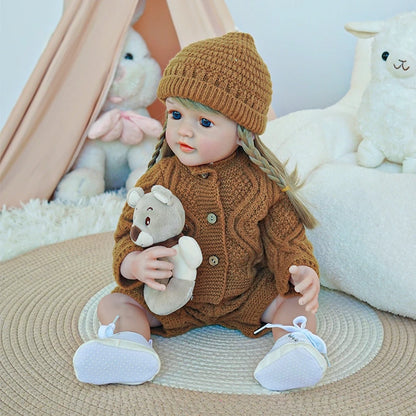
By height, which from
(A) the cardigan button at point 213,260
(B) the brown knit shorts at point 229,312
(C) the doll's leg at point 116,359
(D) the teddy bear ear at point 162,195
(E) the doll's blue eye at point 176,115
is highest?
(E) the doll's blue eye at point 176,115

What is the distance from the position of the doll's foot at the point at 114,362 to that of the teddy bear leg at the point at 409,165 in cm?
74

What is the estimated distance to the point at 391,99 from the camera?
4.18ft

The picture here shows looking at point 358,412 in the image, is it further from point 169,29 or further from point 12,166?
point 169,29

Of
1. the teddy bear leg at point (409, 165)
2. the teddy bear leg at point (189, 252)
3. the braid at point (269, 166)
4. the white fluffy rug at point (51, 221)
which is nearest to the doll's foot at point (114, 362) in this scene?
the teddy bear leg at point (189, 252)

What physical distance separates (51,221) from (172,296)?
0.82m

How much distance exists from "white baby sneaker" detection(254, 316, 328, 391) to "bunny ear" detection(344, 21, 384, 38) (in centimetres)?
82

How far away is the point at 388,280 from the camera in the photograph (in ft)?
3.58

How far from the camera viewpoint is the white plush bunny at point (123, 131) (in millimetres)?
1862

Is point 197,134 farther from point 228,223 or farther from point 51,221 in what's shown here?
point 51,221

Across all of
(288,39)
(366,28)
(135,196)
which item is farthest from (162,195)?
(288,39)

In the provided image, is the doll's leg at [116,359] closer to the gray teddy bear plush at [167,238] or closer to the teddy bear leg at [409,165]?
the gray teddy bear plush at [167,238]

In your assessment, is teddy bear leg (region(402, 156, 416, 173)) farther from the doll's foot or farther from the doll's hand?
the doll's foot

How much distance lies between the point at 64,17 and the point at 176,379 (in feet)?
4.27

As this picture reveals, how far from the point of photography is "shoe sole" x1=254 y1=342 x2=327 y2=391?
0.83 m
